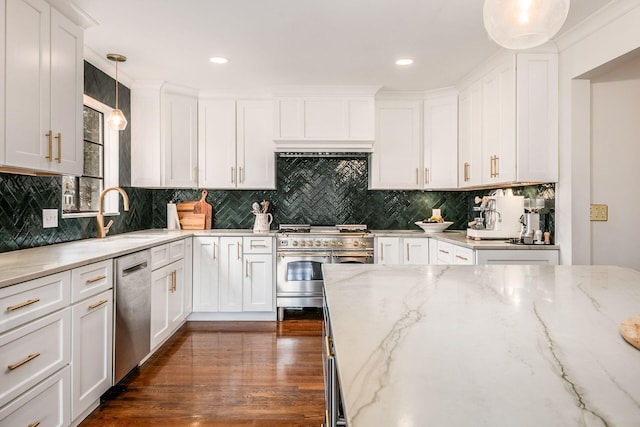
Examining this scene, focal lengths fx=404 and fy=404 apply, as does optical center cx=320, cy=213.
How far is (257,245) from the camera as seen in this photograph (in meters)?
4.01

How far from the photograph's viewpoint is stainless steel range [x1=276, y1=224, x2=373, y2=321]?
159 inches

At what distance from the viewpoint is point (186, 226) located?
4410mm

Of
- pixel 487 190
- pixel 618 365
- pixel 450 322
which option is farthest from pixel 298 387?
pixel 487 190

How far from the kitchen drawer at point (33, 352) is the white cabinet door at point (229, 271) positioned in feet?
6.68

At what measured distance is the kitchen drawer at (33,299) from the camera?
1.57 meters

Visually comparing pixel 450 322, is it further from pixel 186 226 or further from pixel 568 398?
pixel 186 226

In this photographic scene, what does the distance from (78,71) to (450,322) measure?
2678 mm

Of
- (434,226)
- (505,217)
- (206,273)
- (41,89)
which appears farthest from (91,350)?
(434,226)

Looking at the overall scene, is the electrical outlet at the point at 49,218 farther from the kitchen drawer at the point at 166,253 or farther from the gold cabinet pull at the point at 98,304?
the gold cabinet pull at the point at 98,304

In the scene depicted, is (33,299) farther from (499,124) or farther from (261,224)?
(499,124)

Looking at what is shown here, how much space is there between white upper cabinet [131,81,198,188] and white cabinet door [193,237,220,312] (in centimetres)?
74

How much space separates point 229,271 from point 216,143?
53.4 inches

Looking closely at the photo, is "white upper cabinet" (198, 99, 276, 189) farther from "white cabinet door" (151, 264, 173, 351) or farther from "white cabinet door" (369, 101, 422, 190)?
"white cabinet door" (151, 264, 173, 351)

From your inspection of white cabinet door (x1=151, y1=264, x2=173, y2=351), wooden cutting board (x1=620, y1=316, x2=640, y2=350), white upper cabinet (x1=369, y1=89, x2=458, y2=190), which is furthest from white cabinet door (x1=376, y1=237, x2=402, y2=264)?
wooden cutting board (x1=620, y1=316, x2=640, y2=350)
